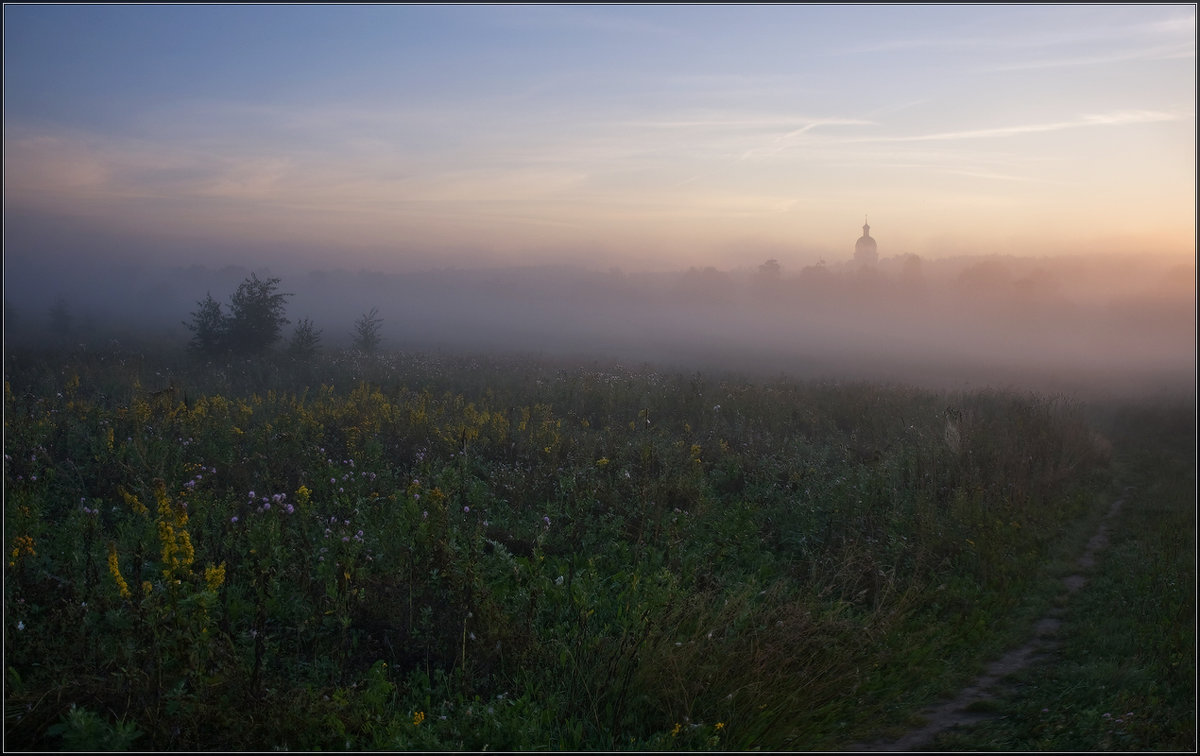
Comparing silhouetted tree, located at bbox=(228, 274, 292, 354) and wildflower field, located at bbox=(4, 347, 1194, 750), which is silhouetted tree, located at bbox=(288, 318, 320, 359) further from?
wildflower field, located at bbox=(4, 347, 1194, 750)

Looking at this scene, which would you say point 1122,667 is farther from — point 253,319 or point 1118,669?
point 253,319

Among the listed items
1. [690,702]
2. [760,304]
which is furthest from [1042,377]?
[760,304]

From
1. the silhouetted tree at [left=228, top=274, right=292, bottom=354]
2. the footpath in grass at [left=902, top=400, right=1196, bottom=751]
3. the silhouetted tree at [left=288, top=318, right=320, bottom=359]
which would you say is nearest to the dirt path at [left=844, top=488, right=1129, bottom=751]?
the footpath in grass at [left=902, top=400, right=1196, bottom=751]

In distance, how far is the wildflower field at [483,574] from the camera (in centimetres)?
421

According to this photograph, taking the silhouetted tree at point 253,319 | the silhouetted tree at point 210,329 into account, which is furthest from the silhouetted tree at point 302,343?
the silhouetted tree at point 210,329

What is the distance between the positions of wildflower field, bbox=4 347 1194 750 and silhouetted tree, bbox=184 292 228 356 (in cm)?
896

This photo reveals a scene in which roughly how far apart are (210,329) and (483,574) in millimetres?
19703

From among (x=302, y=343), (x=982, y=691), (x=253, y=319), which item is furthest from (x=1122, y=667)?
(x=253, y=319)

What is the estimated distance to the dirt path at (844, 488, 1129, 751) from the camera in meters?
4.83

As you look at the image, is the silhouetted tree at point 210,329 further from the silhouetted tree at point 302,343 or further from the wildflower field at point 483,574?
the wildflower field at point 483,574

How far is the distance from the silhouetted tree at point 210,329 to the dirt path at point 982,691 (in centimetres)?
2214

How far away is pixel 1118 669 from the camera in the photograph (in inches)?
227

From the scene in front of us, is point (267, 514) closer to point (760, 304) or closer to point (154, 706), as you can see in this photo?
point (154, 706)

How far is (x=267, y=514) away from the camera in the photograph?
6699 mm
